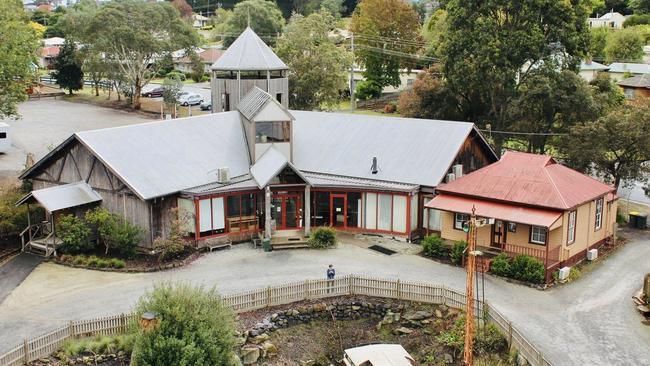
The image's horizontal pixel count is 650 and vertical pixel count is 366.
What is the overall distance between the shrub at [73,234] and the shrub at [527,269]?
58.7 ft

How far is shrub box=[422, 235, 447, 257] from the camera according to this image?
102 feet

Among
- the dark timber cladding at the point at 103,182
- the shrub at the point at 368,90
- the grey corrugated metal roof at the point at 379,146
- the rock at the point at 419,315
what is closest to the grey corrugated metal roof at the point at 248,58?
the grey corrugated metal roof at the point at 379,146

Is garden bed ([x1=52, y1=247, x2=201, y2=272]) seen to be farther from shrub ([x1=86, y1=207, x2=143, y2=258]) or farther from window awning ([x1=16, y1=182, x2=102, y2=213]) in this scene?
window awning ([x1=16, y1=182, x2=102, y2=213])

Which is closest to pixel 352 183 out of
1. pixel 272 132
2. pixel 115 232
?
pixel 272 132

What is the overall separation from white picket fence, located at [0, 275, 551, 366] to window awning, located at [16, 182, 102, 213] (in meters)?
8.92

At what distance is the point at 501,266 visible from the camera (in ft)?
93.9

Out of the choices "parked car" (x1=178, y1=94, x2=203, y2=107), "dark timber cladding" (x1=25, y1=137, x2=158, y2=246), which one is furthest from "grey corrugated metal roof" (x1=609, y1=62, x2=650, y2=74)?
"dark timber cladding" (x1=25, y1=137, x2=158, y2=246)

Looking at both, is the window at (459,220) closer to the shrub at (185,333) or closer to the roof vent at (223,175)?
the roof vent at (223,175)

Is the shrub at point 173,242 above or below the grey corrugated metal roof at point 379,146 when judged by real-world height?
below

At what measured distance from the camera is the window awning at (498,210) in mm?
28766

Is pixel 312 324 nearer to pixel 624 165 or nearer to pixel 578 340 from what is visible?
pixel 578 340

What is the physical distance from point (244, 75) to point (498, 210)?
1691cm

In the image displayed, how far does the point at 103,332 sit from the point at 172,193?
943 cm

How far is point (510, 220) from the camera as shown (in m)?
29.0
